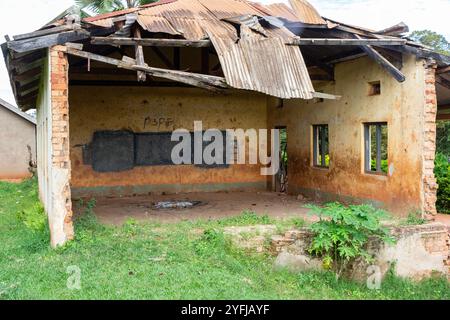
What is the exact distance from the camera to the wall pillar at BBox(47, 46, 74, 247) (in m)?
7.54

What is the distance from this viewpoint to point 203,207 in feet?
36.7

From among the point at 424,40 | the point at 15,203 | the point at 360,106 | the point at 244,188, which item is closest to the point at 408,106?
the point at 360,106

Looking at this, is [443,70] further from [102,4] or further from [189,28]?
[102,4]

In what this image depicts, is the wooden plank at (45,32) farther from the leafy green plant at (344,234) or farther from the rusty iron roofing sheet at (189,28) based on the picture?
the leafy green plant at (344,234)

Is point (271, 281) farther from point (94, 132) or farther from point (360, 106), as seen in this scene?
point (94, 132)

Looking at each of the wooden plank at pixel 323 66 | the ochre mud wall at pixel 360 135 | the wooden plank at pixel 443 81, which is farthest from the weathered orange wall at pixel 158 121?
the wooden plank at pixel 443 81

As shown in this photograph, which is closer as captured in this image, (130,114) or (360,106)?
(360,106)

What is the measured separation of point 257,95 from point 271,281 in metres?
8.71

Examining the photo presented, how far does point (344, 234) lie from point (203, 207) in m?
4.42

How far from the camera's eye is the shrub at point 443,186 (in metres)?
11.5

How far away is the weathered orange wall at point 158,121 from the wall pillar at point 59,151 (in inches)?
224

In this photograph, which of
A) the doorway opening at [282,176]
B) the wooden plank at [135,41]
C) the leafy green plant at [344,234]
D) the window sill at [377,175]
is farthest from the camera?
the doorway opening at [282,176]

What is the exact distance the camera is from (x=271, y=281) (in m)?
7.14

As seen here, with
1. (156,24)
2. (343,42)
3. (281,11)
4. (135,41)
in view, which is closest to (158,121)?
(281,11)
